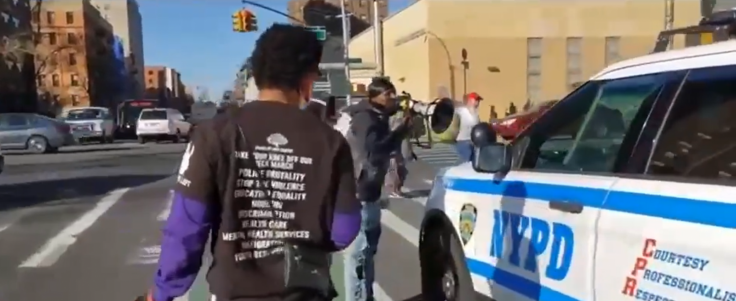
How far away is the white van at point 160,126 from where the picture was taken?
37.5 m

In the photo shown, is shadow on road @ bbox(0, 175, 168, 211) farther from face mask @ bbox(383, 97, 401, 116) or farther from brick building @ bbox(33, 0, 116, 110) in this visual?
brick building @ bbox(33, 0, 116, 110)

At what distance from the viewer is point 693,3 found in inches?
2044

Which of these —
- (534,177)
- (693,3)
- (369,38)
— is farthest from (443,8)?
(534,177)

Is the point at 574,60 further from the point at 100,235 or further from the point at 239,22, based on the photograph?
the point at 100,235

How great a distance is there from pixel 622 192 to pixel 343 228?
128 cm

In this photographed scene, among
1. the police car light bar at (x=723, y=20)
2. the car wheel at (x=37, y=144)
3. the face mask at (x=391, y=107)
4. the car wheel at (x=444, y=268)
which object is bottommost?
the car wheel at (x=37, y=144)

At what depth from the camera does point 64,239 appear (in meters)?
10.5

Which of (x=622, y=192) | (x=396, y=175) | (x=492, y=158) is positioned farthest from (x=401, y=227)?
(x=622, y=192)

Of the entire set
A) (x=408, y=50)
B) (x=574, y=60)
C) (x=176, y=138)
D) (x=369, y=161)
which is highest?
(x=408, y=50)

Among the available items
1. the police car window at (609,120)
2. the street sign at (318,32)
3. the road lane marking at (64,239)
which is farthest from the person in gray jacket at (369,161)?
the road lane marking at (64,239)

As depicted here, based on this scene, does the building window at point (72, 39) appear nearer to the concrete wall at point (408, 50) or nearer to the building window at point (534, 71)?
the concrete wall at point (408, 50)

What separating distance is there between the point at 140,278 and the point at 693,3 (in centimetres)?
4921

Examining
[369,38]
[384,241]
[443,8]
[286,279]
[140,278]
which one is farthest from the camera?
[369,38]

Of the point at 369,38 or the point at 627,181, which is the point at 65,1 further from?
the point at 627,181
